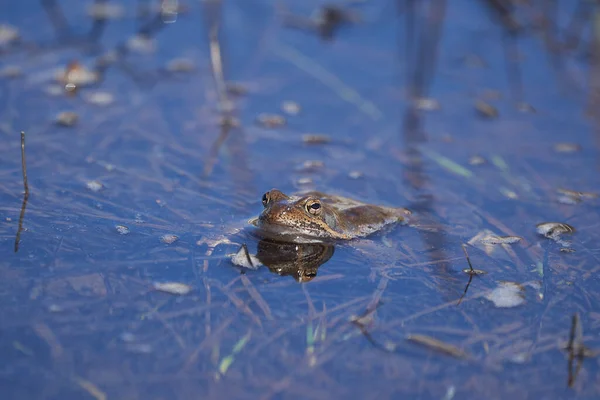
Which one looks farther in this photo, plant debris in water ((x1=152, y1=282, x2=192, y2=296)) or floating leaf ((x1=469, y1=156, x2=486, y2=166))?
floating leaf ((x1=469, y1=156, x2=486, y2=166))

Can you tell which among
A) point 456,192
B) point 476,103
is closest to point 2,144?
point 456,192

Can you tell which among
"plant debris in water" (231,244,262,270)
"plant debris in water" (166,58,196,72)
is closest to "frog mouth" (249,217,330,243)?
"plant debris in water" (231,244,262,270)

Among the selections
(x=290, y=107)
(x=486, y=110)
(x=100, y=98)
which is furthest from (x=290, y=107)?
(x=486, y=110)

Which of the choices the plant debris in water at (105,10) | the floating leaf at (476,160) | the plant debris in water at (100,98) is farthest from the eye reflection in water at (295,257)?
the plant debris in water at (105,10)

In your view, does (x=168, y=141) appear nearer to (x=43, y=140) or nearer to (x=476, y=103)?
(x=43, y=140)

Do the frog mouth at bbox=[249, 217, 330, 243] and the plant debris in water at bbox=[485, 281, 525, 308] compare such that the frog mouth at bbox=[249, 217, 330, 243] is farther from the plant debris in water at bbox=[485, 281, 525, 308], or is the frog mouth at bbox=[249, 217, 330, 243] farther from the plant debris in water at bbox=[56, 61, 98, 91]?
the plant debris in water at bbox=[56, 61, 98, 91]

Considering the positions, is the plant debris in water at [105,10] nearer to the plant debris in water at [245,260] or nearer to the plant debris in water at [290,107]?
the plant debris in water at [290,107]
